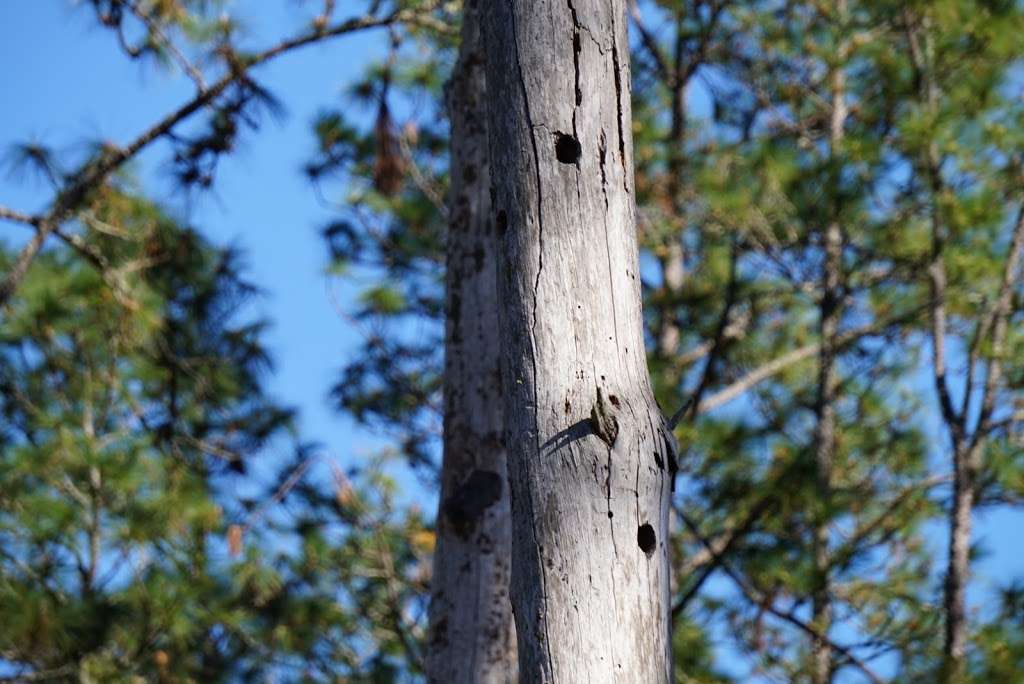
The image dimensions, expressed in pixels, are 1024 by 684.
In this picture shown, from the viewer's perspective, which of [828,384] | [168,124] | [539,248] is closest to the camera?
[539,248]

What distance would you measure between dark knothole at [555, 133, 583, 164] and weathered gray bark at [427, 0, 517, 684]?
943mm

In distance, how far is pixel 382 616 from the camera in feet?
26.1

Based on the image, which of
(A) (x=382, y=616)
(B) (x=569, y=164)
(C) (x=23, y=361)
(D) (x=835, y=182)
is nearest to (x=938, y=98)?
(D) (x=835, y=182)

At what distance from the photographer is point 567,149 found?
7.63ft

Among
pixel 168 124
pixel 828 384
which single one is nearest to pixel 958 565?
pixel 828 384

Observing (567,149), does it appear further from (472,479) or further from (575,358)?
(472,479)

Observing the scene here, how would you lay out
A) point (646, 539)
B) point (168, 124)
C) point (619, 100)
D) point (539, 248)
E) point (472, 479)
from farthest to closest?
point (168, 124)
point (472, 479)
point (619, 100)
point (539, 248)
point (646, 539)

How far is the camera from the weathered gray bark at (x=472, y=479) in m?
3.40

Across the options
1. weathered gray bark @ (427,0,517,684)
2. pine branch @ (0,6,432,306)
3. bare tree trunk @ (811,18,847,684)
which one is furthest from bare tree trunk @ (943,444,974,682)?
pine branch @ (0,6,432,306)

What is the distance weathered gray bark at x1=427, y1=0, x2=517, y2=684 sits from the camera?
11.1 feet

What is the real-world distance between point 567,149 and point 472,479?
4.53 ft

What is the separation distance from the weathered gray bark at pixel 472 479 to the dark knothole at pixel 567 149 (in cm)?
94

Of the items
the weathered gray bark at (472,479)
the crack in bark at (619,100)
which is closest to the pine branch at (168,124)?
the weathered gray bark at (472,479)

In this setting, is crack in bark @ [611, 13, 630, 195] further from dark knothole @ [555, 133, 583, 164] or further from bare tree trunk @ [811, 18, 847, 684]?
bare tree trunk @ [811, 18, 847, 684]
